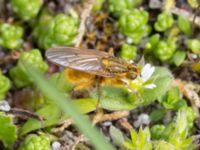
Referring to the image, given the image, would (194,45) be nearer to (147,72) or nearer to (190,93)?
(190,93)

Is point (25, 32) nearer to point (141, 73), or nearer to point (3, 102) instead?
point (3, 102)

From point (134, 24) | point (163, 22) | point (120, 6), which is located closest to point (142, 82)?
point (134, 24)

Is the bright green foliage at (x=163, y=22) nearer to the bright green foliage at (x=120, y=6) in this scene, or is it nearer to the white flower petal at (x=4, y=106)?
the bright green foliage at (x=120, y=6)

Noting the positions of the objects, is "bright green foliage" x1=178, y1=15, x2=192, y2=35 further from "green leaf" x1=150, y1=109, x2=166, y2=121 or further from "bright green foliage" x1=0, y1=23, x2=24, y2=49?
"bright green foliage" x1=0, y1=23, x2=24, y2=49

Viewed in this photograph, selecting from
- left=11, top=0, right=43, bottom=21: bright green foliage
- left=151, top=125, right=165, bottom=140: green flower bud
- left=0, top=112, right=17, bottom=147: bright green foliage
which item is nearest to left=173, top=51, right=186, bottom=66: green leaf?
left=151, top=125, right=165, bottom=140: green flower bud

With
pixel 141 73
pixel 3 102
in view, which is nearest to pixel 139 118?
pixel 141 73
